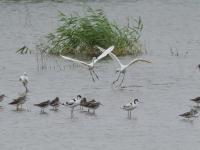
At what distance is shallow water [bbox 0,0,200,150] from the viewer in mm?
16453

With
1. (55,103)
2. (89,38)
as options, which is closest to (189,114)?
(55,103)

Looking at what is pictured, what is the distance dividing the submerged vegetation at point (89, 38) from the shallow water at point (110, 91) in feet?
1.51

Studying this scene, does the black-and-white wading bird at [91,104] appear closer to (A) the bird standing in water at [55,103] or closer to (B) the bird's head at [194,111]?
(A) the bird standing in water at [55,103]

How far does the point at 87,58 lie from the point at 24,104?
6.37 meters

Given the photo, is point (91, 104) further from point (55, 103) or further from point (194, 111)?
point (194, 111)

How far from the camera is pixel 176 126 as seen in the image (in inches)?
685

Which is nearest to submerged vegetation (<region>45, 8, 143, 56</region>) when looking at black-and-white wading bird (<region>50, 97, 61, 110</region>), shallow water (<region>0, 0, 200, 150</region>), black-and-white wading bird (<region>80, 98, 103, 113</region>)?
shallow water (<region>0, 0, 200, 150</region>)

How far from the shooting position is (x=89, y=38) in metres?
25.2

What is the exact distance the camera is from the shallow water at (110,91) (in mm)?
16453

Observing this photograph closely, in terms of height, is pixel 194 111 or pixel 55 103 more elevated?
pixel 55 103

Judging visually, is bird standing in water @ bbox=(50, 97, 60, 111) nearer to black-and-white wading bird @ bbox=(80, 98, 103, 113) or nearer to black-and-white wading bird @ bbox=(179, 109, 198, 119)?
black-and-white wading bird @ bbox=(80, 98, 103, 113)

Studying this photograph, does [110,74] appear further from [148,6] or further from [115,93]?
[148,6]

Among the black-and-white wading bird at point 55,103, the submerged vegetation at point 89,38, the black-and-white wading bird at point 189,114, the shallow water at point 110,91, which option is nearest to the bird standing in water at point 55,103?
the black-and-white wading bird at point 55,103

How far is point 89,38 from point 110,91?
4306 mm
